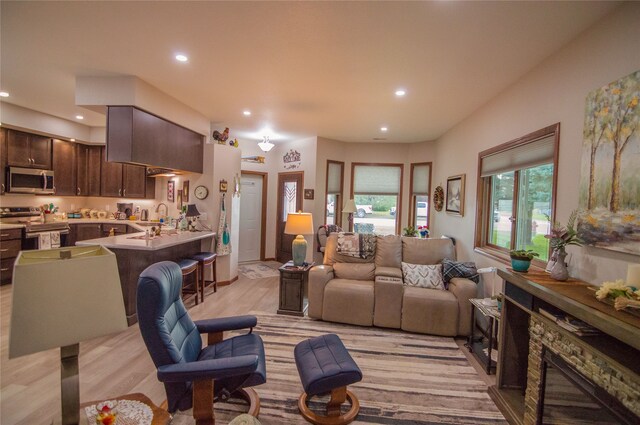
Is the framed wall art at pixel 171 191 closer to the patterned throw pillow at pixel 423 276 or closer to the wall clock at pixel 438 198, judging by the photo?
the patterned throw pillow at pixel 423 276

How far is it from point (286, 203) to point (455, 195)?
142 inches

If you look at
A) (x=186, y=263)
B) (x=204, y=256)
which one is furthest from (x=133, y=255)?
(x=204, y=256)

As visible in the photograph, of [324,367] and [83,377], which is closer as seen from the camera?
[324,367]

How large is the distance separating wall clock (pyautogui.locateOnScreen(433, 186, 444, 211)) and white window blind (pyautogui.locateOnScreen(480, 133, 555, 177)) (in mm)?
1681

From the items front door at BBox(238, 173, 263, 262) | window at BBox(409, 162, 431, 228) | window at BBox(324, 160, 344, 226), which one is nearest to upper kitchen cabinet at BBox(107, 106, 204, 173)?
front door at BBox(238, 173, 263, 262)

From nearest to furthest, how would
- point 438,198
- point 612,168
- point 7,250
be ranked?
point 612,168
point 7,250
point 438,198

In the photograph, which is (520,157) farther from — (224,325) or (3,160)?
(3,160)

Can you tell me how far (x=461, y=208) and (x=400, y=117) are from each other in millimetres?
1643

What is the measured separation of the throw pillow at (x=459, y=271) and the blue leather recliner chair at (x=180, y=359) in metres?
2.50

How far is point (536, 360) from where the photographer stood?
76.2 inches

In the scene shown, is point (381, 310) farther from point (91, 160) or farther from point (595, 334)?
point (91, 160)

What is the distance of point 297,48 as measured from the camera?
259 cm

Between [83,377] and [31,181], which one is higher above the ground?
[31,181]

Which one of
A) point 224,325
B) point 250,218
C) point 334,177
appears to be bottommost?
point 224,325
